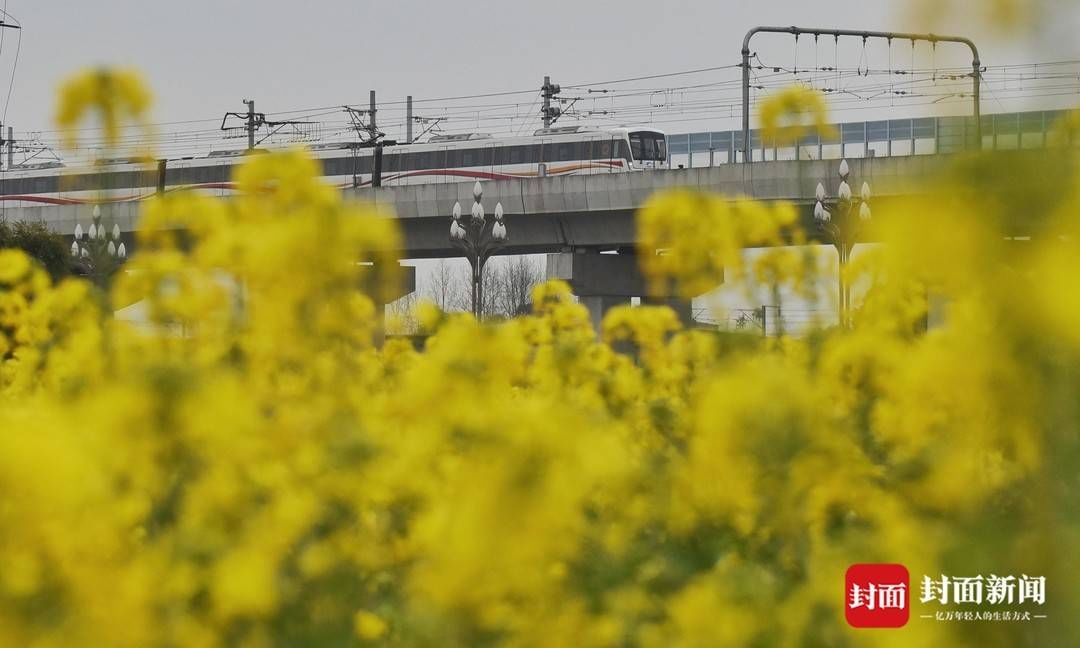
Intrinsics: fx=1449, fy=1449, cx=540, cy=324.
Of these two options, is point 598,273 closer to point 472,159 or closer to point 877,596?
point 472,159

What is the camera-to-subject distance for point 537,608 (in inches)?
95.0

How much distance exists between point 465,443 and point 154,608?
585 mm

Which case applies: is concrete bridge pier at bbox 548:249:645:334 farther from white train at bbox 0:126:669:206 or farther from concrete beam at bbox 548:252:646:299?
white train at bbox 0:126:669:206

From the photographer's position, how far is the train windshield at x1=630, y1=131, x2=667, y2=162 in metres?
41.4

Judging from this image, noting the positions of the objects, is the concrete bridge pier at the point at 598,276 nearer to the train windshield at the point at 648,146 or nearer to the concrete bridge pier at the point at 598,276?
the concrete bridge pier at the point at 598,276

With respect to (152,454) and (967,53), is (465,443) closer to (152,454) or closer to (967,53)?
(152,454)

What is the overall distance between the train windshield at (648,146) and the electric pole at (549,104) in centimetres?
475

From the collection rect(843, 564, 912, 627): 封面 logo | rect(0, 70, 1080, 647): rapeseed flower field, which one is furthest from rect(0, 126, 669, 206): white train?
rect(843, 564, 912, 627): 封面 logo

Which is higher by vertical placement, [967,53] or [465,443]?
[967,53]

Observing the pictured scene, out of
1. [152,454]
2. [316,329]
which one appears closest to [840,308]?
[316,329]

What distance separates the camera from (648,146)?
42094 millimetres

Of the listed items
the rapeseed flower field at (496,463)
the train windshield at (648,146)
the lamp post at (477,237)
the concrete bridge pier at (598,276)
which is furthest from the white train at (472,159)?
the rapeseed flower field at (496,463)

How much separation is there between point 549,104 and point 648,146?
584 centimetres

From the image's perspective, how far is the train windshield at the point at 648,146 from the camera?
4144 centimetres
